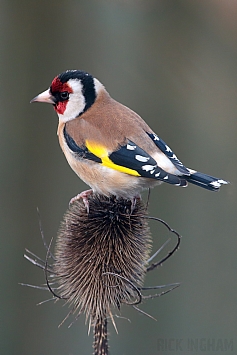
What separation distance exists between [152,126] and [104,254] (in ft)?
3.59

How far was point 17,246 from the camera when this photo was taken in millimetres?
2361

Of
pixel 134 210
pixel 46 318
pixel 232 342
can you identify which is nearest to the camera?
pixel 134 210

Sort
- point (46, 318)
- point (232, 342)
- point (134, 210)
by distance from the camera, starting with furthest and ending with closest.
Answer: point (46, 318) → point (232, 342) → point (134, 210)

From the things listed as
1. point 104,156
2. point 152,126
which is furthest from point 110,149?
point 152,126

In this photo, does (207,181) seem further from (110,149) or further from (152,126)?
(152,126)

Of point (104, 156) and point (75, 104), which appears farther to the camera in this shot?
point (75, 104)

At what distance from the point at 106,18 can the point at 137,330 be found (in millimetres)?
1469

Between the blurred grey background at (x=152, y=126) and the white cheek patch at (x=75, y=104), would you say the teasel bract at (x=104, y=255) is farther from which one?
the blurred grey background at (x=152, y=126)

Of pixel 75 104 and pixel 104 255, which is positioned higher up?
pixel 75 104

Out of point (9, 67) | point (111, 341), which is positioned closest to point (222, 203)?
point (111, 341)

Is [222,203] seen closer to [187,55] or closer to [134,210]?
[187,55]

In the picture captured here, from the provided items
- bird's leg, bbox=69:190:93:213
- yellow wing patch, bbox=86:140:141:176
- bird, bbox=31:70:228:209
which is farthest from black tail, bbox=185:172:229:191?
bird's leg, bbox=69:190:93:213

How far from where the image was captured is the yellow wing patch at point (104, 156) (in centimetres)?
130

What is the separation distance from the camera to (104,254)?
1331 millimetres
